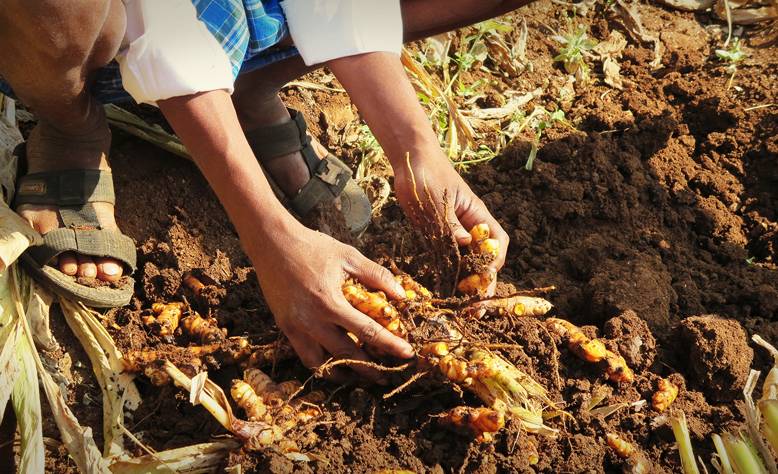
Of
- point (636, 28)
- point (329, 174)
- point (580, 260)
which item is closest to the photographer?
point (580, 260)

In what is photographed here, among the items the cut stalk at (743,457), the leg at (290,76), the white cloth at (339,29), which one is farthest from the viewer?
the leg at (290,76)

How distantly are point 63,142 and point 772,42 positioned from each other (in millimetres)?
3474

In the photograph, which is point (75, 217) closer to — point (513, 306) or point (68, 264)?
point (68, 264)

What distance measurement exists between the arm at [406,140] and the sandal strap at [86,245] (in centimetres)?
85

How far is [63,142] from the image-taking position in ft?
7.33

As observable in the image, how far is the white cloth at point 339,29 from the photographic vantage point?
226 centimetres

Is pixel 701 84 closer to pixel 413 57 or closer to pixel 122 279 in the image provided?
pixel 413 57

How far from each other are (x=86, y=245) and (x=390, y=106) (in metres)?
1.00

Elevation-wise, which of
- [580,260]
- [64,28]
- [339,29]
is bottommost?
[580,260]

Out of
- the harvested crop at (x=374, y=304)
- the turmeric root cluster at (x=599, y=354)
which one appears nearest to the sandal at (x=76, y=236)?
the harvested crop at (x=374, y=304)

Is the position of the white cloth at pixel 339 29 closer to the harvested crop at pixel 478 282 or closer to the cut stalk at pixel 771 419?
the harvested crop at pixel 478 282

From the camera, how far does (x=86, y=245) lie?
215 centimetres

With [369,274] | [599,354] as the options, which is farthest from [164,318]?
[599,354]

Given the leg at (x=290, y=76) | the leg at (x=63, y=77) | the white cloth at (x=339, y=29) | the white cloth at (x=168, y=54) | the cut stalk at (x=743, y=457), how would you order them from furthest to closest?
the leg at (x=290, y=76), the white cloth at (x=339, y=29), the white cloth at (x=168, y=54), the leg at (x=63, y=77), the cut stalk at (x=743, y=457)
